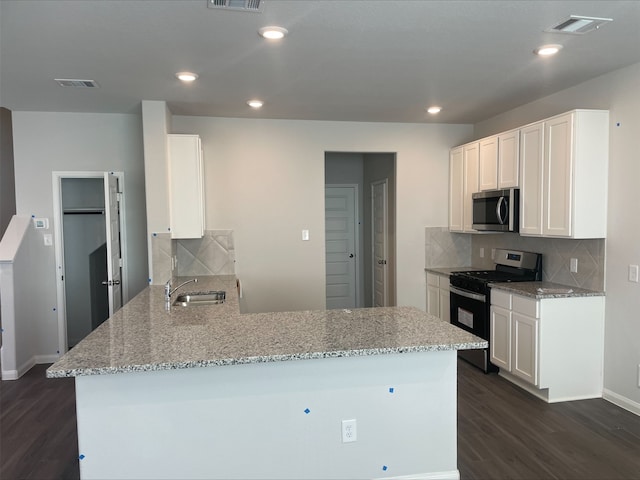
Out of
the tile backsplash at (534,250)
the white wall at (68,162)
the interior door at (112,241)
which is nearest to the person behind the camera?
the tile backsplash at (534,250)

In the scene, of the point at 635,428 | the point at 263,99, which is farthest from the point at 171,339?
the point at 635,428

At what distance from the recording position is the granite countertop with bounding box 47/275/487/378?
2.05 metres

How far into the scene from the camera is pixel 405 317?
2754 millimetres

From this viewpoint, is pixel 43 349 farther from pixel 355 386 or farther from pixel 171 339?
pixel 355 386

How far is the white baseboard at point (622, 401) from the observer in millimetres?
3363

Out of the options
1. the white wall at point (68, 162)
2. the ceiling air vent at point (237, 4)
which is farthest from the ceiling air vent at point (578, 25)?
the white wall at point (68, 162)

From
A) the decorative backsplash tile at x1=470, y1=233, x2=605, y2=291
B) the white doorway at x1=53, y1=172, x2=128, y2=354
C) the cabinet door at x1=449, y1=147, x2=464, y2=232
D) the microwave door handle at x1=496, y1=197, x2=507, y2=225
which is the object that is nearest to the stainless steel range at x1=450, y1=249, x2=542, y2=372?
the decorative backsplash tile at x1=470, y1=233, x2=605, y2=291

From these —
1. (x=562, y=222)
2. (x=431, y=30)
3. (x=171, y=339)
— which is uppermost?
(x=431, y=30)

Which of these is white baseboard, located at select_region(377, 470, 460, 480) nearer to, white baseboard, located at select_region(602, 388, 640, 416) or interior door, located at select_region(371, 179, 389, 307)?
white baseboard, located at select_region(602, 388, 640, 416)

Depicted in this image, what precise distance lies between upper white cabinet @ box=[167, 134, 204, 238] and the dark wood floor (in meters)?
1.76

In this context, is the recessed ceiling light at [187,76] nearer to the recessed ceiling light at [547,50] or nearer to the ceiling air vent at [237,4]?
the ceiling air vent at [237,4]

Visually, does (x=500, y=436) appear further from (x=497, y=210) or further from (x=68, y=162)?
(x=68, y=162)

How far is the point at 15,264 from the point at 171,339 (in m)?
2.92

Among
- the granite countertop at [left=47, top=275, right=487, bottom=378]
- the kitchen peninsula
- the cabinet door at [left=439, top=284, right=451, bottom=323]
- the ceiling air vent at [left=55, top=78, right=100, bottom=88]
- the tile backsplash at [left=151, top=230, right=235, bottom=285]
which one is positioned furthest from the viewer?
the cabinet door at [left=439, top=284, right=451, bottom=323]
